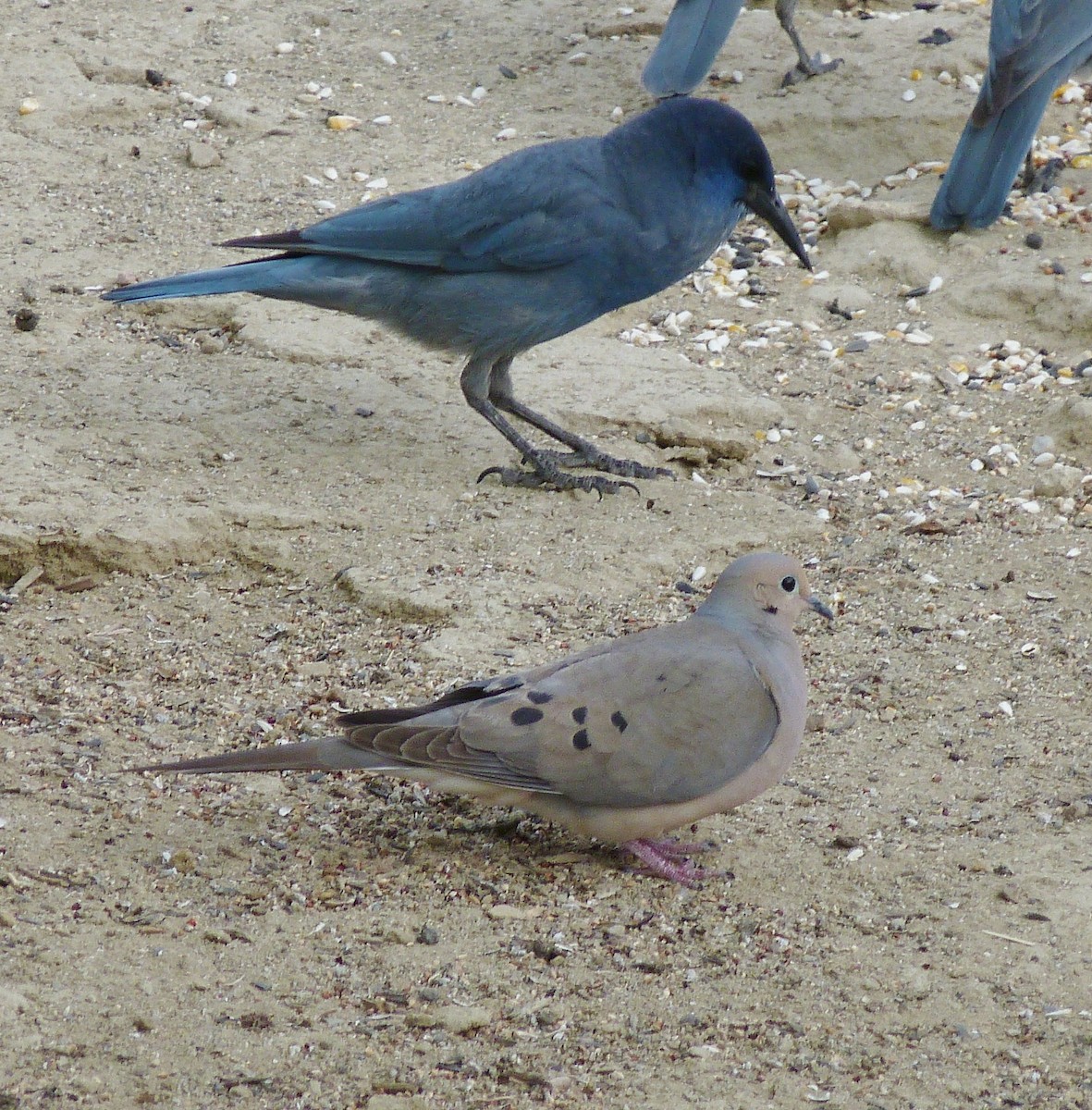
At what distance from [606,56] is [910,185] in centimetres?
201

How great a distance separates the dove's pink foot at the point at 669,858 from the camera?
11.2 feet

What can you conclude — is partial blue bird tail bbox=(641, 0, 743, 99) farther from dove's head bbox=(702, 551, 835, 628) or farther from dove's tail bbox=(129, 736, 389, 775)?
dove's tail bbox=(129, 736, 389, 775)

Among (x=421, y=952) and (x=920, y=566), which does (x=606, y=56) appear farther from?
(x=421, y=952)

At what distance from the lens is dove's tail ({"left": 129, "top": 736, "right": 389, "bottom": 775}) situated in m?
3.22

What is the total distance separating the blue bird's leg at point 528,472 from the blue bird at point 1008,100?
8.22ft

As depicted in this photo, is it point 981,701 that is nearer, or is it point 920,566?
point 981,701

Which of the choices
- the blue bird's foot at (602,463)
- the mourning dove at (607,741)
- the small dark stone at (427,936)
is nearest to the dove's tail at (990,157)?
the blue bird's foot at (602,463)

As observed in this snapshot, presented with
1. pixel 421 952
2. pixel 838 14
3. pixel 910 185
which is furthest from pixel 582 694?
pixel 838 14

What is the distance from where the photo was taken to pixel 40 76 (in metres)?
7.42

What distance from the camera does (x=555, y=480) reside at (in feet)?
17.3

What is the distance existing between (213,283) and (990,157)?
11.2 ft

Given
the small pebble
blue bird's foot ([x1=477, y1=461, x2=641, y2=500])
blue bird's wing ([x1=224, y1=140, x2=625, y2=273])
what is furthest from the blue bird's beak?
the small pebble

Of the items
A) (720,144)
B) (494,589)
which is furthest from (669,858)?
(720,144)

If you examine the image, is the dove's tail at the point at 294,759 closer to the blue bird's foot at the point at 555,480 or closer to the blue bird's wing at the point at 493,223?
the blue bird's foot at the point at 555,480
